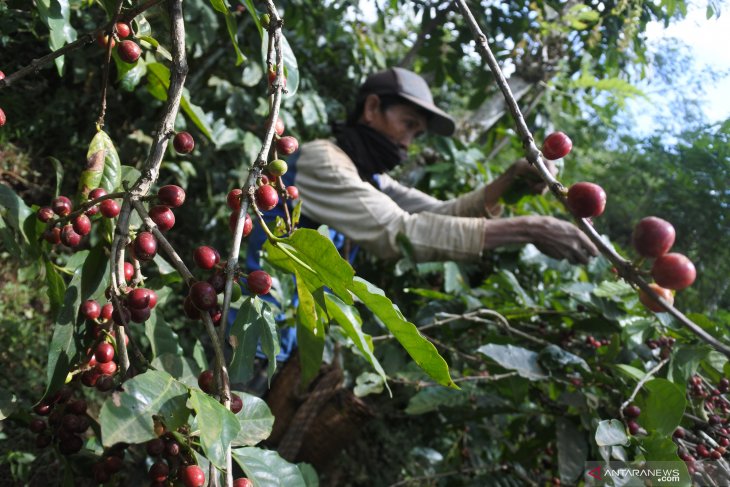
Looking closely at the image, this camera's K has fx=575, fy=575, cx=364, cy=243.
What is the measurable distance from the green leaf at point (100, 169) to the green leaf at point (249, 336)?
1.15 ft

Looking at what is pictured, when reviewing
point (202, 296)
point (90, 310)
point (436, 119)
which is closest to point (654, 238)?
point (202, 296)

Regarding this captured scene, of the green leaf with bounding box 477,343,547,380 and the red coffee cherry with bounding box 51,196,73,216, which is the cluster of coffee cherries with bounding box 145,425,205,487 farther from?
the green leaf with bounding box 477,343,547,380

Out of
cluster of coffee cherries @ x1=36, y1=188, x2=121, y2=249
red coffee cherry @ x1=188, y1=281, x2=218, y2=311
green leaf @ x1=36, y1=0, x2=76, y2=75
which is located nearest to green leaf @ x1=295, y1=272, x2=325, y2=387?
red coffee cherry @ x1=188, y1=281, x2=218, y2=311

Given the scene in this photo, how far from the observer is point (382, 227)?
5.73 feet

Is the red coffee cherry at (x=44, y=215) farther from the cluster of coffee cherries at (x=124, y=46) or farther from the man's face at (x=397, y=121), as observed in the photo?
the man's face at (x=397, y=121)

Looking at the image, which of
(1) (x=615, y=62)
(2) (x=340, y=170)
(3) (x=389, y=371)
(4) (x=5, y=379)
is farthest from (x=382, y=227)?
(1) (x=615, y=62)

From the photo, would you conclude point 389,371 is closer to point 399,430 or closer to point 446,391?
point 446,391

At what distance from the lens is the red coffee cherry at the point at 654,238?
532 millimetres

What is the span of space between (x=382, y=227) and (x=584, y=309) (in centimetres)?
62

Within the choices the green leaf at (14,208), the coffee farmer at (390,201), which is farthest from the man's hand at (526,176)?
the green leaf at (14,208)

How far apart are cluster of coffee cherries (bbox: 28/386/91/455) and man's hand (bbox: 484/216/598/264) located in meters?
1.18

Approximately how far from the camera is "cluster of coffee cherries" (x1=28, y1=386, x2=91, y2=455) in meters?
0.79

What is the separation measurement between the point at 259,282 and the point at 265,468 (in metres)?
0.21

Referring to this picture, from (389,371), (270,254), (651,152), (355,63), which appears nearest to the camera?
(270,254)
